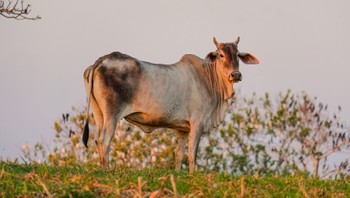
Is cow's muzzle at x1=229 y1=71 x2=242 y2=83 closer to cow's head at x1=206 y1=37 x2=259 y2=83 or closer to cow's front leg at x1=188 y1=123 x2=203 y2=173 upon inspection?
cow's head at x1=206 y1=37 x2=259 y2=83

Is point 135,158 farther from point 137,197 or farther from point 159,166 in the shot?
point 137,197

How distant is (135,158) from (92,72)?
781cm

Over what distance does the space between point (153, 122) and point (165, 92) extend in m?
0.57

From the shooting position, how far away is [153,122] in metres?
12.1

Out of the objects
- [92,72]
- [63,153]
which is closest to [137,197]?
[92,72]

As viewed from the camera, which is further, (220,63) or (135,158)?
(135,158)

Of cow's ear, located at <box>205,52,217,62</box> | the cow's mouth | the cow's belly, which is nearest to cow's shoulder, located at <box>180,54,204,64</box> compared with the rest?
cow's ear, located at <box>205,52,217,62</box>

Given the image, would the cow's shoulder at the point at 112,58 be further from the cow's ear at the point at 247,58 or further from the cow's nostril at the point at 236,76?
the cow's ear at the point at 247,58

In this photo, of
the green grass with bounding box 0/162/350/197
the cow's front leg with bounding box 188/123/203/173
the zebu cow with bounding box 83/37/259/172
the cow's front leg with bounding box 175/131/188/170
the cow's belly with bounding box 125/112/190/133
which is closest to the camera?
the green grass with bounding box 0/162/350/197

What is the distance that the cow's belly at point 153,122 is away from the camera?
1191 centimetres

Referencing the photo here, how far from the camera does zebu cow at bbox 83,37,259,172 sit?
1143cm

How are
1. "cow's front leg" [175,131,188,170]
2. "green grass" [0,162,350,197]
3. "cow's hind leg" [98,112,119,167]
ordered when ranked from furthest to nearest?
"cow's front leg" [175,131,188,170]
"cow's hind leg" [98,112,119,167]
"green grass" [0,162,350,197]

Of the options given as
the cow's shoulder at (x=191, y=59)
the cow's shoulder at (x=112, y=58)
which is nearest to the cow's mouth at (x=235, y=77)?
the cow's shoulder at (x=191, y=59)

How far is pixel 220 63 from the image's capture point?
13211 mm
